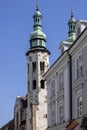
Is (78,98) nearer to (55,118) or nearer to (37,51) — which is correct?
(55,118)

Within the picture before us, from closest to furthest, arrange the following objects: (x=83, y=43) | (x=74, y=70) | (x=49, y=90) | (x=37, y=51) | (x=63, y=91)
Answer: (x=83, y=43)
(x=74, y=70)
(x=63, y=91)
(x=49, y=90)
(x=37, y=51)

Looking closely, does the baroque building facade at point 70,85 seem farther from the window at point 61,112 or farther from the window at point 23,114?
the window at point 23,114

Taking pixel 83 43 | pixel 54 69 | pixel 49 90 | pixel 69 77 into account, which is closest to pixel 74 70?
pixel 69 77

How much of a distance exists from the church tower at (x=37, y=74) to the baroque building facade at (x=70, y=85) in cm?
3289

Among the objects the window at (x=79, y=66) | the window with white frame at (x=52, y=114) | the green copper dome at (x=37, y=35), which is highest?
the green copper dome at (x=37, y=35)

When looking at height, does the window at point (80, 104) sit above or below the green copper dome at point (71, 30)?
below

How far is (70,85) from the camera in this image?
32.4 meters

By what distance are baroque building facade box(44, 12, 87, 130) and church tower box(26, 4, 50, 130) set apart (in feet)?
108

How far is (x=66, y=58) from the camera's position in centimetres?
3381

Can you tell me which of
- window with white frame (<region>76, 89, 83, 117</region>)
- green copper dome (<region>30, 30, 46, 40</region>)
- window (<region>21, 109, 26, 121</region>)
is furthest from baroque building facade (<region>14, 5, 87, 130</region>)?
window (<region>21, 109, 26, 121</region>)

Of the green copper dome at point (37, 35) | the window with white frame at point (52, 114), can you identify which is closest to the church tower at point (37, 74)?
the green copper dome at point (37, 35)

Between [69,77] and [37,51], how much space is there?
44162 mm

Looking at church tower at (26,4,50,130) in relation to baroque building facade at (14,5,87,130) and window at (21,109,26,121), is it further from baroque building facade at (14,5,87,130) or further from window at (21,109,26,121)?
baroque building facade at (14,5,87,130)

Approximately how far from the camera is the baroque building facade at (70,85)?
Result: 2925 centimetres
